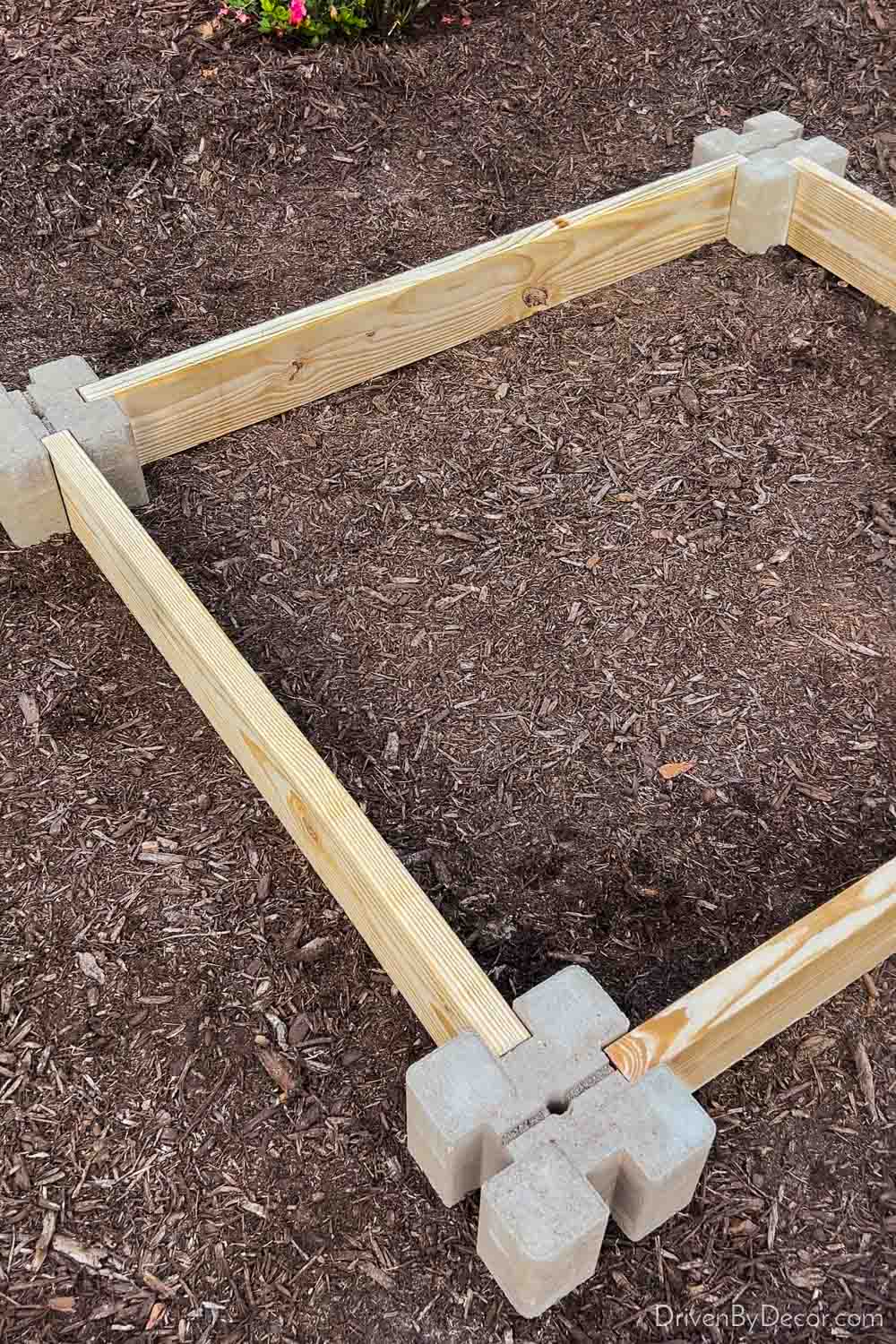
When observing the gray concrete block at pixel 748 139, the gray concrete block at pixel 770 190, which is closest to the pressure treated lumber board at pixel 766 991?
the gray concrete block at pixel 770 190

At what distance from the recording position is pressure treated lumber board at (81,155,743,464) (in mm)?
3484

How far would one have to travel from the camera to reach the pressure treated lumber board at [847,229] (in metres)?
3.93

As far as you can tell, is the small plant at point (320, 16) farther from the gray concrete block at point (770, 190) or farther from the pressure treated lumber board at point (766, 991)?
the pressure treated lumber board at point (766, 991)

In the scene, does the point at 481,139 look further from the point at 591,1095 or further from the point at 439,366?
the point at 591,1095

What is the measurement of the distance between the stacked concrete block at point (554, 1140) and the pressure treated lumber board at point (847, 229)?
2.93 meters

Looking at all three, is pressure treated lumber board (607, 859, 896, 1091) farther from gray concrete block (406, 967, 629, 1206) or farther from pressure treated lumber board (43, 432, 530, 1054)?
pressure treated lumber board (43, 432, 530, 1054)

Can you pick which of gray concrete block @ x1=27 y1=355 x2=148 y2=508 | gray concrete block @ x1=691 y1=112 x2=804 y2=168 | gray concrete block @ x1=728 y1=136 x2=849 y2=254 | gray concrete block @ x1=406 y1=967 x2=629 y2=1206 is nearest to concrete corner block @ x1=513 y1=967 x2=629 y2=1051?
gray concrete block @ x1=406 y1=967 x2=629 y2=1206

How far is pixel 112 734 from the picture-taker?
2936 millimetres

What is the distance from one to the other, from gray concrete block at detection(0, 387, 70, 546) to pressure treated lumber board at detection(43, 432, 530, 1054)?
50 millimetres

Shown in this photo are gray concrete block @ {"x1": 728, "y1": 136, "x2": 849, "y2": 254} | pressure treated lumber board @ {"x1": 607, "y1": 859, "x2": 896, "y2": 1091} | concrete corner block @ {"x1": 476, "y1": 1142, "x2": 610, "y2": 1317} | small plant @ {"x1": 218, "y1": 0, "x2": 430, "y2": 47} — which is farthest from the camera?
small plant @ {"x1": 218, "y1": 0, "x2": 430, "y2": 47}

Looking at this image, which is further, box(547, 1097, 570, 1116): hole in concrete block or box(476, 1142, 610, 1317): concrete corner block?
box(547, 1097, 570, 1116): hole in concrete block

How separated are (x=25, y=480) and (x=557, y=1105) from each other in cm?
214

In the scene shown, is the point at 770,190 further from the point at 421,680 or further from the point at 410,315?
the point at 421,680

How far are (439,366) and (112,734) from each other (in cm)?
171
